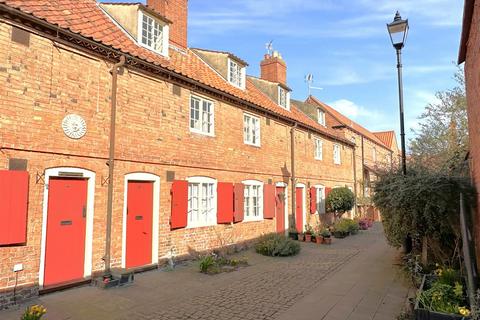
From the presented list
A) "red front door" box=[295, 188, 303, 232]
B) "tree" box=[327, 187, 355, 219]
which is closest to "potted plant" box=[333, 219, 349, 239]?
"tree" box=[327, 187, 355, 219]

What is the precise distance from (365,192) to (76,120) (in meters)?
25.4

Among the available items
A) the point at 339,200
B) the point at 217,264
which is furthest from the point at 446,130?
the point at 217,264

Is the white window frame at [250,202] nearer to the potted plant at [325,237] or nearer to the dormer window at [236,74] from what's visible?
the potted plant at [325,237]

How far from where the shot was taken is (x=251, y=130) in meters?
14.4

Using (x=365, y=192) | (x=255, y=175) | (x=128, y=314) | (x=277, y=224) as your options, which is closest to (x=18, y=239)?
(x=128, y=314)

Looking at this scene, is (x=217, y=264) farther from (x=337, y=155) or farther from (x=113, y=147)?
(x=337, y=155)

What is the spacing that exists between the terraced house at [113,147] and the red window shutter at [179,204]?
32mm

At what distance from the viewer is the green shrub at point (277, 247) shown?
1200 centimetres

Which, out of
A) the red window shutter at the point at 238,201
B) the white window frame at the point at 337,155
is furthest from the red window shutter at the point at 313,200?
the red window shutter at the point at 238,201

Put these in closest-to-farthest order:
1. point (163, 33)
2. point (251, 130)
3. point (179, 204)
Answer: point (179, 204) < point (163, 33) < point (251, 130)

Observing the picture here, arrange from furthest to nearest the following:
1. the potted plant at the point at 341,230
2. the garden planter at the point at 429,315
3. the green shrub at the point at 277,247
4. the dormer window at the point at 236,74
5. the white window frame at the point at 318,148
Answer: the white window frame at the point at 318,148 < the potted plant at the point at 341,230 < the dormer window at the point at 236,74 < the green shrub at the point at 277,247 < the garden planter at the point at 429,315

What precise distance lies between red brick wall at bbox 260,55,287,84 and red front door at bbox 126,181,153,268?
44.1ft

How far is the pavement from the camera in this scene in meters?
6.12

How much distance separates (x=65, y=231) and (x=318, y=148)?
52.1 ft
